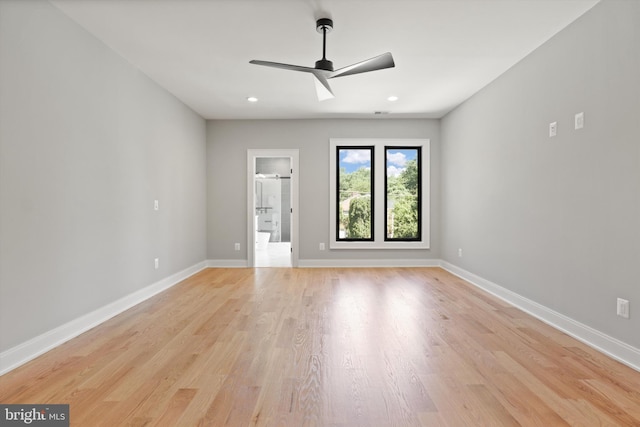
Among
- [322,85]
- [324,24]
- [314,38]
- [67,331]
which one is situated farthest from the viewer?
[322,85]

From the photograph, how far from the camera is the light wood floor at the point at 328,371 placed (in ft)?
5.68

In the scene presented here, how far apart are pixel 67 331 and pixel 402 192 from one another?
504cm

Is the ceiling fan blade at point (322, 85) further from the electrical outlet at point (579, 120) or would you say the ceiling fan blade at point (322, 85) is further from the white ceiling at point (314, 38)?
the electrical outlet at point (579, 120)

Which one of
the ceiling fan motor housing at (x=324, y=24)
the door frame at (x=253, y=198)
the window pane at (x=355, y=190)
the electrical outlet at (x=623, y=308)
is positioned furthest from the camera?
the window pane at (x=355, y=190)

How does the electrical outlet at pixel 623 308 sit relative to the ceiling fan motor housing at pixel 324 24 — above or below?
below

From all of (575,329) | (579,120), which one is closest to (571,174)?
(579,120)

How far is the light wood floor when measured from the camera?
1.73m

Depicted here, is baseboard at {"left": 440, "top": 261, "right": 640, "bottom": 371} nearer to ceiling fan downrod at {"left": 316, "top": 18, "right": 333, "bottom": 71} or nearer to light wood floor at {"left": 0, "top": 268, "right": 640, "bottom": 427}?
light wood floor at {"left": 0, "top": 268, "right": 640, "bottom": 427}

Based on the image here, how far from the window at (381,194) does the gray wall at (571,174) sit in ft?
5.37

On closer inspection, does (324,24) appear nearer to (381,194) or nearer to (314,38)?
(314,38)

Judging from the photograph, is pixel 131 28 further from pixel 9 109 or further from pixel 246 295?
pixel 246 295

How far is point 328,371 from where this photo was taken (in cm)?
218

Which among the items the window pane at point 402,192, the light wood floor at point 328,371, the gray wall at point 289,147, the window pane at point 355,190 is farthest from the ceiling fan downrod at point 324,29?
the window pane at point 402,192

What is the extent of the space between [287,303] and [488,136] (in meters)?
3.15
